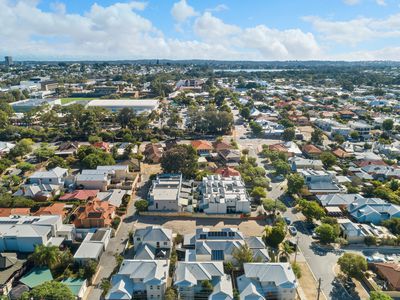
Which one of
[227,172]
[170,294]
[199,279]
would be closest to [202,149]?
[227,172]

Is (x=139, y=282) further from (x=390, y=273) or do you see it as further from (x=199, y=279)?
(x=390, y=273)

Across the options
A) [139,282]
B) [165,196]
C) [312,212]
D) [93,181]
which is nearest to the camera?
[139,282]

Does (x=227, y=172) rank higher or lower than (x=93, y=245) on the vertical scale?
higher

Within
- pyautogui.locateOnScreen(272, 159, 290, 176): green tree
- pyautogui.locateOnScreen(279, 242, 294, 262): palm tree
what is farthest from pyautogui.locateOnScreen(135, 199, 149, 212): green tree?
pyautogui.locateOnScreen(272, 159, 290, 176): green tree

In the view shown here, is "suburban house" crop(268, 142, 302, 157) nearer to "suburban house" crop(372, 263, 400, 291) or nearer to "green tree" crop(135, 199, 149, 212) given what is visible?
"green tree" crop(135, 199, 149, 212)

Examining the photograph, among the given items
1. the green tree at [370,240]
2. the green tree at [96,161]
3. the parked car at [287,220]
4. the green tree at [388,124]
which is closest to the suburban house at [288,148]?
the parked car at [287,220]

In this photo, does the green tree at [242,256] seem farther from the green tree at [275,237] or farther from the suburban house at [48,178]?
the suburban house at [48,178]

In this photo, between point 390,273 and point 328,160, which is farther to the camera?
point 328,160
